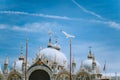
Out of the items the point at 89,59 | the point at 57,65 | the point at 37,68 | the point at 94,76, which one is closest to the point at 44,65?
the point at 37,68

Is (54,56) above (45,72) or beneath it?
above

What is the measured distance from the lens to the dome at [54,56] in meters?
56.8

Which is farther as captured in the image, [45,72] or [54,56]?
[54,56]

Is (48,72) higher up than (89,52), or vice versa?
(89,52)

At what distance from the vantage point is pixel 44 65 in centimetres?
5050

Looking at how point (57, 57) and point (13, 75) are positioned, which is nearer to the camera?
point (13, 75)

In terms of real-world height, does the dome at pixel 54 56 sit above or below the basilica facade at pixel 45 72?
above

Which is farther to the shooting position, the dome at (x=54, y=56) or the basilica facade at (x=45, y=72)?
the dome at (x=54, y=56)

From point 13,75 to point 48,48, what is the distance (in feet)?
36.9

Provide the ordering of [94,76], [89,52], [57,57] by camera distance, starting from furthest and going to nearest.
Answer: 1. [89,52]
2. [57,57]
3. [94,76]

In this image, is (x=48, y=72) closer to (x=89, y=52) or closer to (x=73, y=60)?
(x=73, y=60)

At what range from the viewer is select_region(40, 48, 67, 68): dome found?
186 feet

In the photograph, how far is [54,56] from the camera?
57.1m

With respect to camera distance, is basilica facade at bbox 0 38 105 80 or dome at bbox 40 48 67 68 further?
dome at bbox 40 48 67 68
